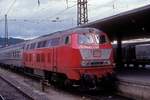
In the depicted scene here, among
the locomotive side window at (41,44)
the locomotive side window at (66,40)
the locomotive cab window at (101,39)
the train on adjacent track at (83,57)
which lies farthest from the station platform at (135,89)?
the locomotive side window at (41,44)

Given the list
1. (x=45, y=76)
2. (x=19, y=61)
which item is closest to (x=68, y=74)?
(x=45, y=76)

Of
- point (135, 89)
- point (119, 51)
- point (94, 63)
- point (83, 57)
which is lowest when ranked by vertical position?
point (135, 89)

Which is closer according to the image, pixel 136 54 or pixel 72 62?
pixel 72 62

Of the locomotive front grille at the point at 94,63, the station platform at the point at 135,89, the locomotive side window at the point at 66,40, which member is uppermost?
the locomotive side window at the point at 66,40

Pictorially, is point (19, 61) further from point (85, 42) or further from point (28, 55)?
point (85, 42)

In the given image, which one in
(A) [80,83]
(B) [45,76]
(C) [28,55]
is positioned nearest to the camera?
(A) [80,83]

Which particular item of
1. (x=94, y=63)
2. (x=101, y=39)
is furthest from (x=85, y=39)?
(x=94, y=63)

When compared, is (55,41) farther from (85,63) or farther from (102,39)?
(85,63)

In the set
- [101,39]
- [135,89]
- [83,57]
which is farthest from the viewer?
[101,39]

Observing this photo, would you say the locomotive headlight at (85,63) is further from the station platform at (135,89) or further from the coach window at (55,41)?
the coach window at (55,41)

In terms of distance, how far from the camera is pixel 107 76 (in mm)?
18484

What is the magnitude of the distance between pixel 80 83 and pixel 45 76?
20.5ft

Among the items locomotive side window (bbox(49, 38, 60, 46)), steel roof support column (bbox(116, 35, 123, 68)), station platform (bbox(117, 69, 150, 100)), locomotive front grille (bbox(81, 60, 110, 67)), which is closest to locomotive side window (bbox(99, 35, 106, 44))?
locomotive front grille (bbox(81, 60, 110, 67))

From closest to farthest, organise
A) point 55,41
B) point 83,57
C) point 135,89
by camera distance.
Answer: point 135,89 < point 83,57 < point 55,41
